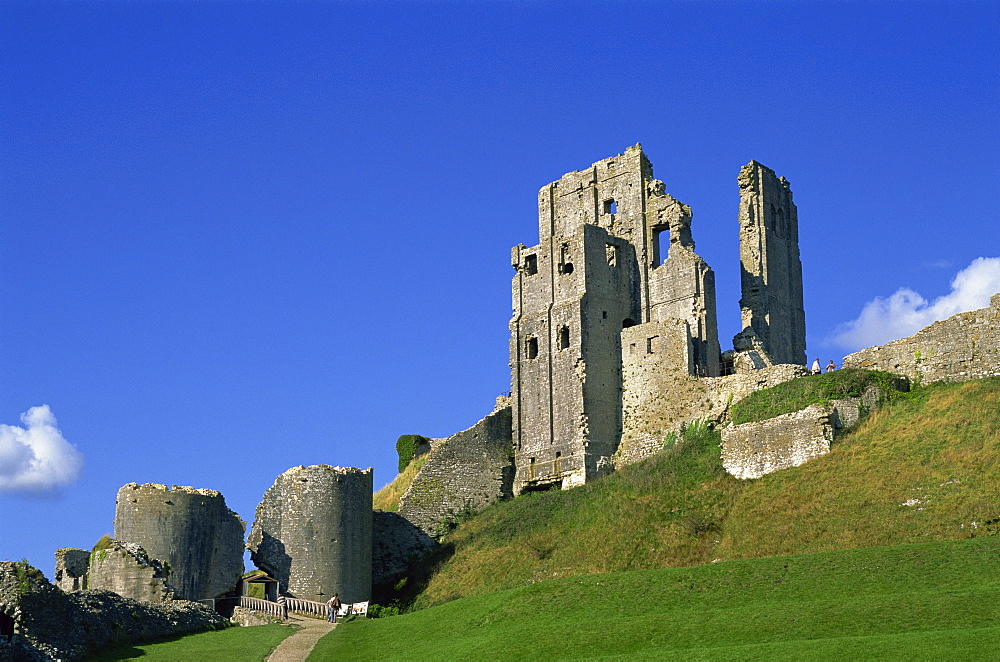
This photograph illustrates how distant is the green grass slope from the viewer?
24.4 m

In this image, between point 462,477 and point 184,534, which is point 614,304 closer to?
point 462,477

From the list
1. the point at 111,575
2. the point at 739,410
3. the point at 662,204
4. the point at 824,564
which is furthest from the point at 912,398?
the point at 111,575

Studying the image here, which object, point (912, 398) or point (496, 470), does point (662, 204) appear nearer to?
point (496, 470)

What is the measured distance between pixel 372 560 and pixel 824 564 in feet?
68.1

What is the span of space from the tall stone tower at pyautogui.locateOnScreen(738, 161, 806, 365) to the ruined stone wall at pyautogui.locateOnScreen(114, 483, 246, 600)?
76.6 ft

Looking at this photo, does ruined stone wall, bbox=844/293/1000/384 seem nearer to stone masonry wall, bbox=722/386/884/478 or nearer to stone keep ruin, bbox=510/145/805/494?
stone masonry wall, bbox=722/386/884/478

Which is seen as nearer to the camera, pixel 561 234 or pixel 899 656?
pixel 899 656

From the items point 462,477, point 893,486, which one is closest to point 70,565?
point 462,477

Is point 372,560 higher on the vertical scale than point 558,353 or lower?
lower

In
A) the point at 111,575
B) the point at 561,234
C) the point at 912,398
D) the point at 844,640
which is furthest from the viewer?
the point at 561,234

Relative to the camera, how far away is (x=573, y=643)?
27.7 meters

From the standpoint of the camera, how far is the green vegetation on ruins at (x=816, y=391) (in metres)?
41.9

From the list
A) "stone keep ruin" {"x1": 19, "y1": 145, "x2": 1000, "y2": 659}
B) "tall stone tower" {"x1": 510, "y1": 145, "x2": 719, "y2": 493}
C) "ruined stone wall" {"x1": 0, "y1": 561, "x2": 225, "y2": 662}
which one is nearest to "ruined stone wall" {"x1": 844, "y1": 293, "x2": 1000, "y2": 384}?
"stone keep ruin" {"x1": 19, "y1": 145, "x2": 1000, "y2": 659}

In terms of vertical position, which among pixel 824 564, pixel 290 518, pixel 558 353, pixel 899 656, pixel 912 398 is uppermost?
pixel 558 353
